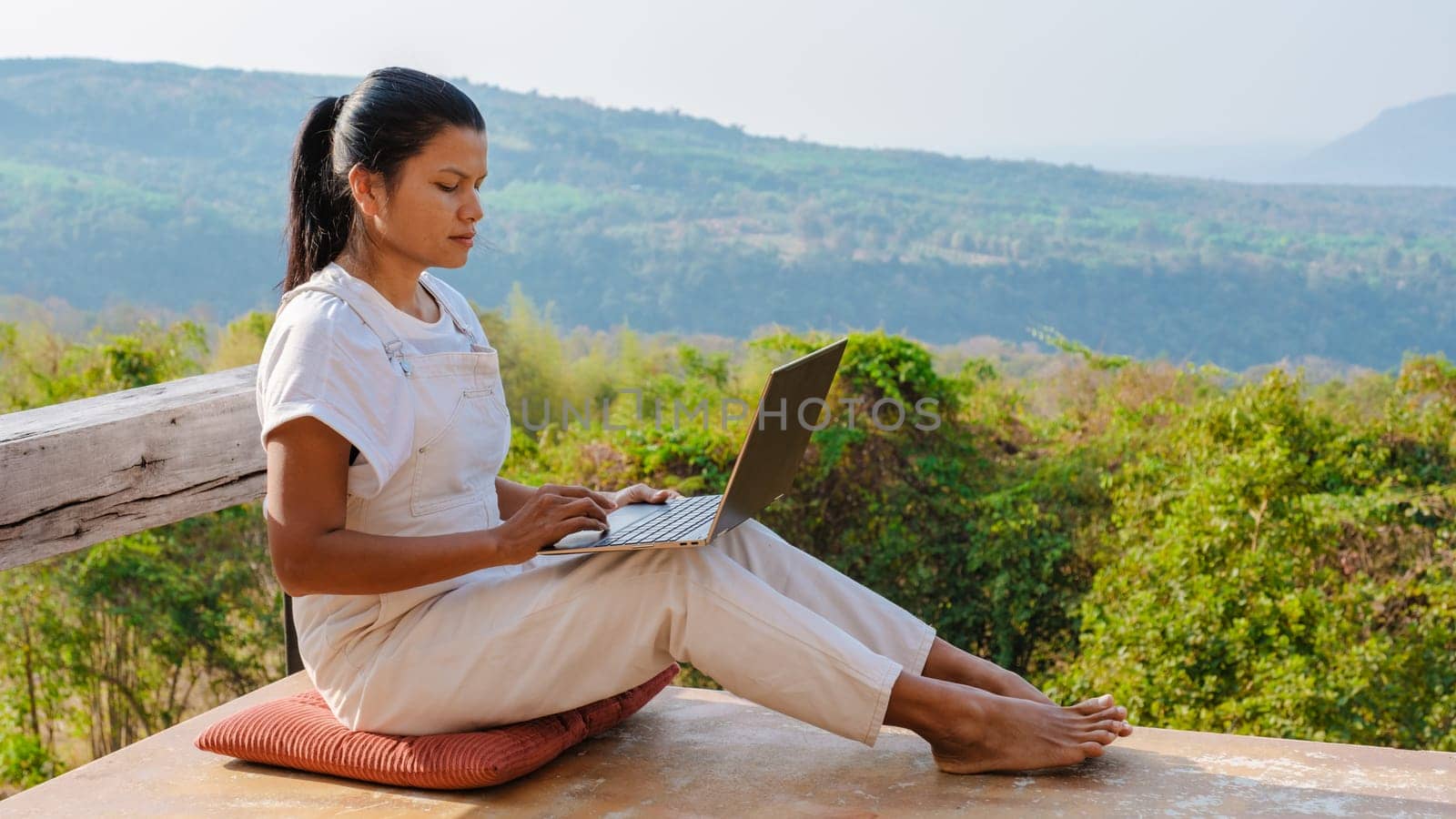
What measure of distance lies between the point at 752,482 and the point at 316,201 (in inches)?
29.5

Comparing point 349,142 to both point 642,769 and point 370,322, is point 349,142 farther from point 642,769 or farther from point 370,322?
point 642,769

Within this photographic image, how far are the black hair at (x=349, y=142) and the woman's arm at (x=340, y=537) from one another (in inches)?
14.6

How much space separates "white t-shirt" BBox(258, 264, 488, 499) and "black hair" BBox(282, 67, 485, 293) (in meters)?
0.11

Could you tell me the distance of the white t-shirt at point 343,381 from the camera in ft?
4.89

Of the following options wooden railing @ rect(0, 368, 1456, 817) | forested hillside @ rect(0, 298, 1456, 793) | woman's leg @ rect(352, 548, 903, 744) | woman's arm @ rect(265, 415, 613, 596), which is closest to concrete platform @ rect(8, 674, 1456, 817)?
wooden railing @ rect(0, 368, 1456, 817)

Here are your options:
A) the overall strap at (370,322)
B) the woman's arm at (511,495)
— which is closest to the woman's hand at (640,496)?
the woman's arm at (511,495)

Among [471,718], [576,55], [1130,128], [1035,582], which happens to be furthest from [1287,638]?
[1130,128]

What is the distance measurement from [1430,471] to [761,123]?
16877mm

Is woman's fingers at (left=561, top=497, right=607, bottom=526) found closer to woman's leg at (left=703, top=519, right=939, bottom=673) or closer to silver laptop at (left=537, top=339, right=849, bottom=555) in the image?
silver laptop at (left=537, top=339, right=849, bottom=555)

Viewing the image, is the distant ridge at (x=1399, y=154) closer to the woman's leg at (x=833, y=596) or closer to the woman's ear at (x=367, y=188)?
the woman's leg at (x=833, y=596)

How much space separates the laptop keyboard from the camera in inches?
62.1

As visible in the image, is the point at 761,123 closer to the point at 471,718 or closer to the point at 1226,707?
the point at 1226,707

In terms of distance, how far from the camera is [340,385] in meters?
1.52

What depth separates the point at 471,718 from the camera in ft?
5.47
